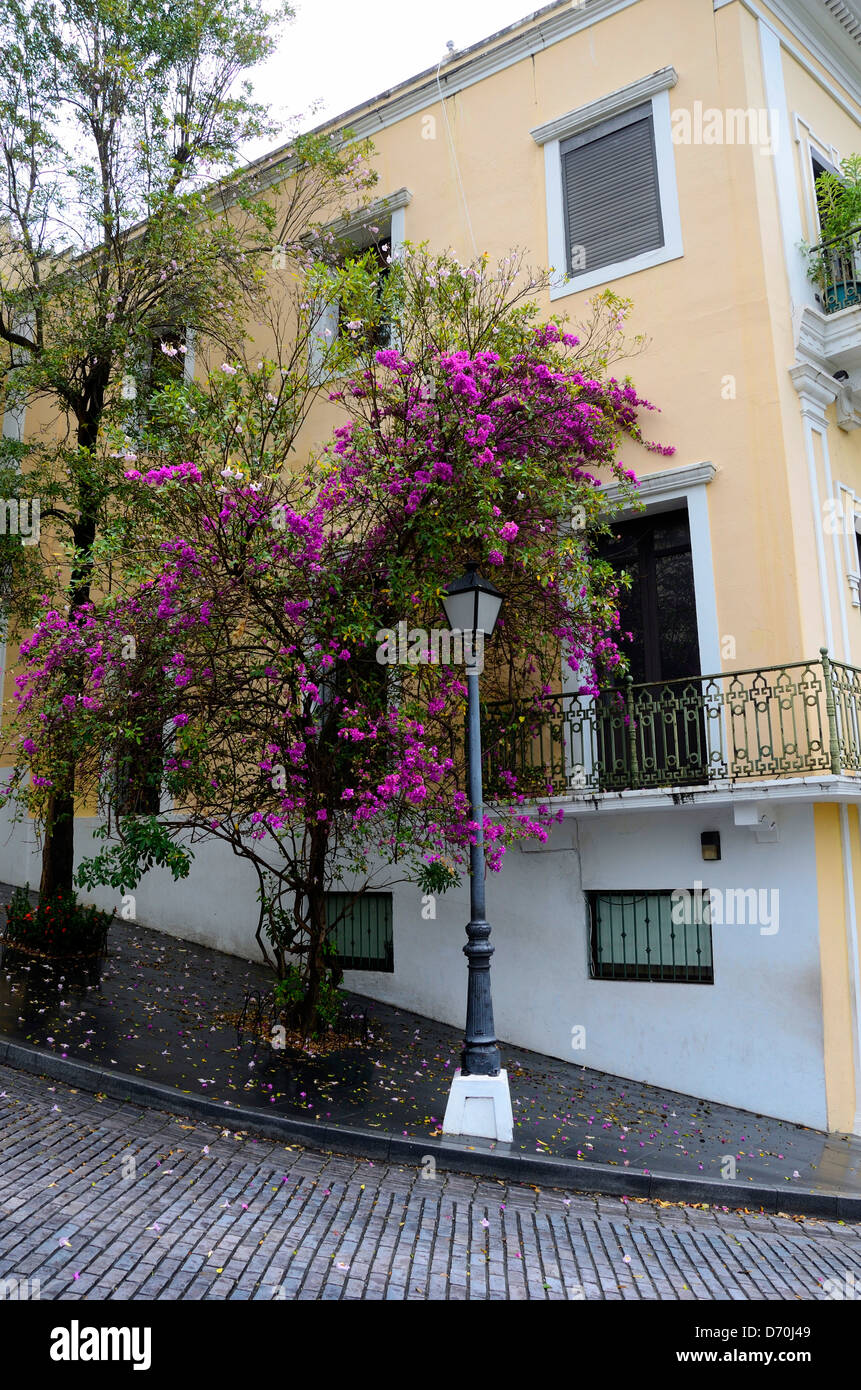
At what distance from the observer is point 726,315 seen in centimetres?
1038

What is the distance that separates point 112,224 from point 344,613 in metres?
6.98

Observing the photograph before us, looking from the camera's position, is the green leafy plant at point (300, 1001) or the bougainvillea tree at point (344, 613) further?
the green leafy plant at point (300, 1001)

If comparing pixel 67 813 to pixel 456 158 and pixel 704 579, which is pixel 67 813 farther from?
pixel 456 158

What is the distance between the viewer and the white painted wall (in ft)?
29.5

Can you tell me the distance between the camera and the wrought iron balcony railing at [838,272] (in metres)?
10.6

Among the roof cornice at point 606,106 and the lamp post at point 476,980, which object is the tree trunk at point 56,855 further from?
the roof cornice at point 606,106

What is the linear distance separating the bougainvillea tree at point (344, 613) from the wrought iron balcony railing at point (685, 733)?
484 mm

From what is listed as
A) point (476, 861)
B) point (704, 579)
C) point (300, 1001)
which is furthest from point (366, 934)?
point (704, 579)

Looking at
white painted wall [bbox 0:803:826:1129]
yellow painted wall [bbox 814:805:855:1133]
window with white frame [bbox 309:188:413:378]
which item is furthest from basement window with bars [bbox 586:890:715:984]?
window with white frame [bbox 309:188:413:378]

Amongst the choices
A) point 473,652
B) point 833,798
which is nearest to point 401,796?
point 473,652

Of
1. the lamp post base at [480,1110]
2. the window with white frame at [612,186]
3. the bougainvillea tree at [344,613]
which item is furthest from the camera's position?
the window with white frame at [612,186]

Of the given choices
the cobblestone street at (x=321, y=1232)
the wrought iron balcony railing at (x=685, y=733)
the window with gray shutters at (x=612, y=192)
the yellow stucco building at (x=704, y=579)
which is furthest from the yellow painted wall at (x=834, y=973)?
the window with gray shutters at (x=612, y=192)

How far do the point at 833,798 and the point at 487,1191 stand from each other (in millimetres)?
4526

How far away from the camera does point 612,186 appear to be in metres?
11.5
